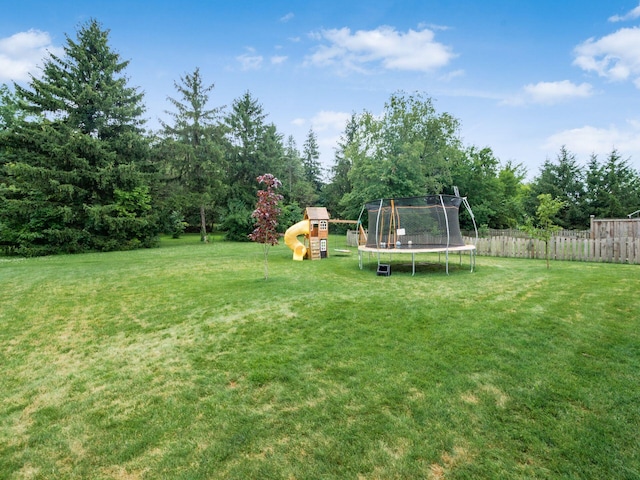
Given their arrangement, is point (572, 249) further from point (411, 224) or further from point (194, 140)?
point (194, 140)

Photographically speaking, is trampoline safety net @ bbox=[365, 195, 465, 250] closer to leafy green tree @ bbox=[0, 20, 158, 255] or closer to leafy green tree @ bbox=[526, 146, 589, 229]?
leafy green tree @ bbox=[0, 20, 158, 255]

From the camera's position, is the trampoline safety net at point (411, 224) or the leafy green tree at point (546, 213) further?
the trampoline safety net at point (411, 224)

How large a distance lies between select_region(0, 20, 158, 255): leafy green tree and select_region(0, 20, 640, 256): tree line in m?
0.07

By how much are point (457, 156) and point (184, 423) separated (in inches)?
978

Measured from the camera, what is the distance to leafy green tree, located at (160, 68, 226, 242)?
2389 cm

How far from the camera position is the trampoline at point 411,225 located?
32.4 feet

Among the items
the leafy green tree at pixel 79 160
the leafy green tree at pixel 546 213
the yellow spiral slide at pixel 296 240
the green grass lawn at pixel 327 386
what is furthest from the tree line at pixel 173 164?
the green grass lawn at pixel 327 386

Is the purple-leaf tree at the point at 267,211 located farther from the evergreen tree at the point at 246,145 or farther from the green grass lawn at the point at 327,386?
the evergreen tree at the point at 246,145

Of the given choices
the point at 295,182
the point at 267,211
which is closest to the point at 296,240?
the point at 267,211

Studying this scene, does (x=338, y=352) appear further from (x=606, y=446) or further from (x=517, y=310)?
(x=517, y=310)

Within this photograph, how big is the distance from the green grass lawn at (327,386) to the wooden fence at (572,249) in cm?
564

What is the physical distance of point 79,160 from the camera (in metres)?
17.5

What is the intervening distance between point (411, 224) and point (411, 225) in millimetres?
45

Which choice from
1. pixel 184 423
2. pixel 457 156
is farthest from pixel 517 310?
pixel 457 156
